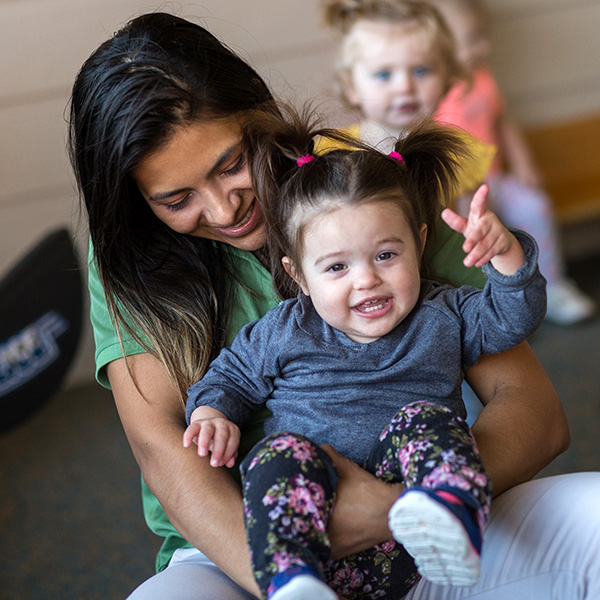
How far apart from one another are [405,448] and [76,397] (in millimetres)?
2332

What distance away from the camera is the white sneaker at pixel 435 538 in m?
0.86

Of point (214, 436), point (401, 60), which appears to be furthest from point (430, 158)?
point (401, 60)

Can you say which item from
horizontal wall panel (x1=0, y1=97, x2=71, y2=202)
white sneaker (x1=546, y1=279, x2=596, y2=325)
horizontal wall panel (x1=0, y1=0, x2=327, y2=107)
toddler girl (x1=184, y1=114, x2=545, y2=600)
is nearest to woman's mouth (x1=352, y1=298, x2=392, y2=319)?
toddler girl (x1=184, y1=114, x2=545, y2=600)

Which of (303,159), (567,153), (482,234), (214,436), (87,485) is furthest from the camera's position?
(567,153)

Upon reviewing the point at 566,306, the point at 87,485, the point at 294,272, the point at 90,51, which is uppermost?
the point at 90,51

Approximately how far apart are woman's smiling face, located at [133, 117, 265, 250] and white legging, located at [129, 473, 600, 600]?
1.78 feet

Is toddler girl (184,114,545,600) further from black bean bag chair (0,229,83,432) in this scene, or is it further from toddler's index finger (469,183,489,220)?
black bean bag chair (0,229,83,432)

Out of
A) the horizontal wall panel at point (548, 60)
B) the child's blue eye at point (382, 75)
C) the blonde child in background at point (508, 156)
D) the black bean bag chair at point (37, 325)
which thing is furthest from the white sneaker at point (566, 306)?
the black bean bag chair at point (37, 325)

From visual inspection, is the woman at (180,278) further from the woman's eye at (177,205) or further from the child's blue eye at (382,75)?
the child's blue eye at (382,75)

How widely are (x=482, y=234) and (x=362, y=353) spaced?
0.27 metres

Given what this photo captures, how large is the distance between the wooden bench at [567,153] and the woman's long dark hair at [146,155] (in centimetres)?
244

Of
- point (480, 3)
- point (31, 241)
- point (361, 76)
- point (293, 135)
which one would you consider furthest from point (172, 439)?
point (480, 3)

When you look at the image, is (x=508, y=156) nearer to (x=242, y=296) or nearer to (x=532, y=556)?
(x=242, y=296)

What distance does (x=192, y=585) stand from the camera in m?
1.08
